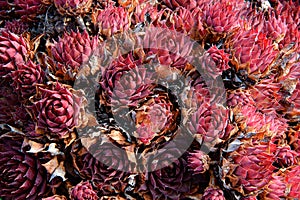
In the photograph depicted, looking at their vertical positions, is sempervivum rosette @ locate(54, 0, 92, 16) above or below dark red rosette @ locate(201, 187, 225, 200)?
above

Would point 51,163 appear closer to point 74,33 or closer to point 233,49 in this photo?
point 74,33

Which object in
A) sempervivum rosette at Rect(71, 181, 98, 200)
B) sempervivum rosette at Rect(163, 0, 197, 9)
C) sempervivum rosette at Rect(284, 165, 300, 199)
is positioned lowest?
sempervivum rosette at Rect(284, 165, 300, 199)

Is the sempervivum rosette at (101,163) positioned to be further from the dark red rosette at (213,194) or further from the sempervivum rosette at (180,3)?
the sempervivum rosette at (180,3)

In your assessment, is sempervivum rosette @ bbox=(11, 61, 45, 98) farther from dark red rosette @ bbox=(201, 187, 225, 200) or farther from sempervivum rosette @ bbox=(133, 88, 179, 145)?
dark red rosette @ bbox=(201, 187, 225, 200)

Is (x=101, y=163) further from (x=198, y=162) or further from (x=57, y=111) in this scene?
(x=198, y=162)

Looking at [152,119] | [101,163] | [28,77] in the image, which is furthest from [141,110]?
[28,77]


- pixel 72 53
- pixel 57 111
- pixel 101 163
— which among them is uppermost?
pixel 72 53

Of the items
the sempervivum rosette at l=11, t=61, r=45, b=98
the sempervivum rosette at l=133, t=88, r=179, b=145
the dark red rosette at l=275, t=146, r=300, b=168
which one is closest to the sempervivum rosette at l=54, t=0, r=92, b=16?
the sempervivum rosette at l=11, t=61, r=45, b=98

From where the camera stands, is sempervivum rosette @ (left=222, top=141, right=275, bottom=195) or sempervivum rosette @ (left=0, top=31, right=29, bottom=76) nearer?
sempervivum rosette @ (left=222, top=141, right=275, bottom=195)
